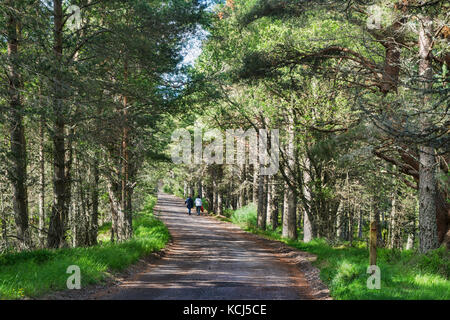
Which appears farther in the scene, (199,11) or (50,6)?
(199,11)

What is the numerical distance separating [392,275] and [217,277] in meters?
4.18

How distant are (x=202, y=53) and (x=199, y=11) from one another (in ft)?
27.2

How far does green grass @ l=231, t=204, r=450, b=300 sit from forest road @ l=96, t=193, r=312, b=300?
31.9 inches

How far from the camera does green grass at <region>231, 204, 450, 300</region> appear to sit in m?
6.93

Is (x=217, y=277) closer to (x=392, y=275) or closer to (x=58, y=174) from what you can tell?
(x=392, y=275)

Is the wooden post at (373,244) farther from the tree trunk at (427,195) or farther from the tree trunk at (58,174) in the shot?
the tree trunk at (58,174)

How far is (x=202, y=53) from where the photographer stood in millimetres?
20766

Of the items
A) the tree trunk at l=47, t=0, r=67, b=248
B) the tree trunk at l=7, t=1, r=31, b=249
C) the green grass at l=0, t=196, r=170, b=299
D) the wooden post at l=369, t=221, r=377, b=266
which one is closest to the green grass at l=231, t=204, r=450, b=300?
the wooden post at l=369, t=221, r=377, b=266

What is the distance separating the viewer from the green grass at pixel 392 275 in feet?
22.7

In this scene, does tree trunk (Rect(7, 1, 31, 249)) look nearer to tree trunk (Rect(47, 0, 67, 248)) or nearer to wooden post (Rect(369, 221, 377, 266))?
tree trunk (Rect(47, 0, 67, 248))

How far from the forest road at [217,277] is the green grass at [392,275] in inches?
31.9
